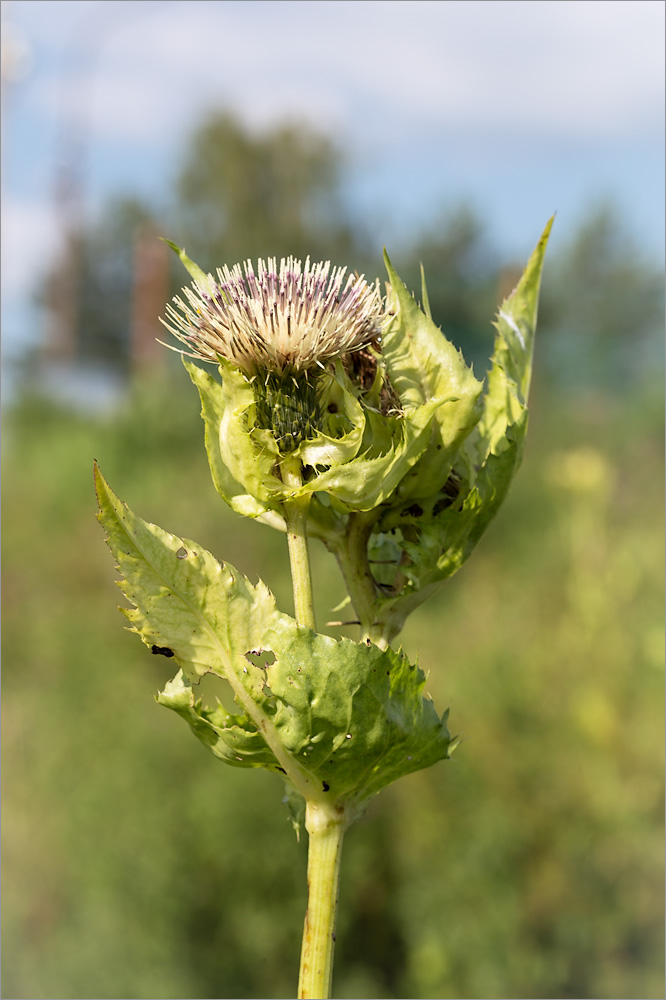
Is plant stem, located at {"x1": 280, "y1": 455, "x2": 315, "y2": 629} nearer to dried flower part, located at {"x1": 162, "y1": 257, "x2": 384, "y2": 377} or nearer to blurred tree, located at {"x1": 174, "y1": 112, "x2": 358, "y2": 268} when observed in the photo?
dried flower part, located at {"x1": 162, "y1": 257, "x2": 384, "y2": 377}

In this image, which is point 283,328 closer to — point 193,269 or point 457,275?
point 193,269

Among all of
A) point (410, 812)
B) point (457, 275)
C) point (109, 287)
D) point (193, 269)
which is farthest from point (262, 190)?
point (193, 269)

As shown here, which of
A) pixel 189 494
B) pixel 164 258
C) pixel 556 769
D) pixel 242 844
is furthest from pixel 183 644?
pixel 164 258

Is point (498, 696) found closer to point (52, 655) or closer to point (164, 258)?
point (52, 655)

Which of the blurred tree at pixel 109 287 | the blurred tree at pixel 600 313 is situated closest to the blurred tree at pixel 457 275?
the blurred tree at pixel 600 313

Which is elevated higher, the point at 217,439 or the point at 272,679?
the point at 217,439

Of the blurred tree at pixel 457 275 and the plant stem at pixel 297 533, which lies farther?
the blurred tree at pixel 457 275

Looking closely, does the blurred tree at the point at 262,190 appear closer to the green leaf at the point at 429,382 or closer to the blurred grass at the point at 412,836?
the blurred grass at the point at 412,836

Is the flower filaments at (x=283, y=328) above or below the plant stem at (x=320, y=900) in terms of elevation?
above

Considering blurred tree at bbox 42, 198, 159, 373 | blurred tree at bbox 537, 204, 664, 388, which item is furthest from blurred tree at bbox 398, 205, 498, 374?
blurred tree at bbox 42, 198, 159, 373
